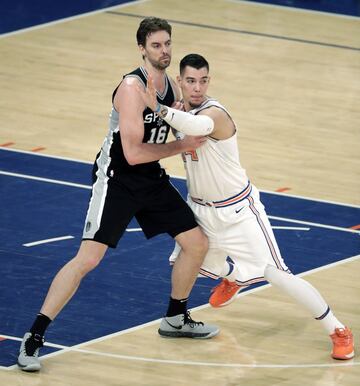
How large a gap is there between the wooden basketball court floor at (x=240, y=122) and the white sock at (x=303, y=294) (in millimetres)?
276

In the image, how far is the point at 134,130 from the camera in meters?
9.39

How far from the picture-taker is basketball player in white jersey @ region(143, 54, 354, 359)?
377 inches

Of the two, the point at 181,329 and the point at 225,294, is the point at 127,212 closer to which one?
the point at 181,329

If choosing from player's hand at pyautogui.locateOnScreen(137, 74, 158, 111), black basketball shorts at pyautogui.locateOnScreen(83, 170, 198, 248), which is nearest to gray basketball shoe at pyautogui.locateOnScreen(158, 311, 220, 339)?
black basketball shorts at pyautogui.locateOnScreen(83, 170, 198, 248)

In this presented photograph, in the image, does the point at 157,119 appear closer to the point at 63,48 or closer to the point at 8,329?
the point at 8,329

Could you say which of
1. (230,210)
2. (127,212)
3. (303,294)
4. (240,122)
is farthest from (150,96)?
(240,122)

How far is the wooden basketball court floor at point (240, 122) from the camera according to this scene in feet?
31.2

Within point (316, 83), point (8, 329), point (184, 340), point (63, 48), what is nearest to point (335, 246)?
point (184, 340)

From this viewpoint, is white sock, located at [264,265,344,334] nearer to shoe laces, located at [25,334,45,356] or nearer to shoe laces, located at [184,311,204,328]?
shoe laces, located at [184,311,204,328]

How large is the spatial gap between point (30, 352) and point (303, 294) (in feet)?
6.00

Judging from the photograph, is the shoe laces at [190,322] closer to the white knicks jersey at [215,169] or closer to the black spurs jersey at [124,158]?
the white knicks jersey at [215,169]

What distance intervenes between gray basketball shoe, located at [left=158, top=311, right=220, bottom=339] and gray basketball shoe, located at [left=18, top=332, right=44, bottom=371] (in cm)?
102

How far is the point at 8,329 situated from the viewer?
998 centimetres

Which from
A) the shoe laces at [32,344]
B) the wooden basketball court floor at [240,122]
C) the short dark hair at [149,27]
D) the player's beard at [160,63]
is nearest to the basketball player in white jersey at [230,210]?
the player's beard at [160,63]
